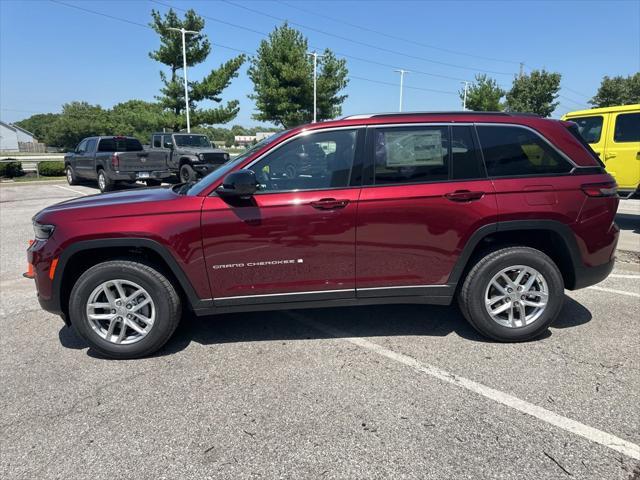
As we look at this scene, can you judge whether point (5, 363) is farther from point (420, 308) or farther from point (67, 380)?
point (420, 308)

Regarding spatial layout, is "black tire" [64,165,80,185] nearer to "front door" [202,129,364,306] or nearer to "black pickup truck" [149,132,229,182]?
"black pickup truck" [149,132,229,182]

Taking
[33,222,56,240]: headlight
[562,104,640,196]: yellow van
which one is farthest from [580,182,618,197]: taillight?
[562,104,640,196]: yellow van

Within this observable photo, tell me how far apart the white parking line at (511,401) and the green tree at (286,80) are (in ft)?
102

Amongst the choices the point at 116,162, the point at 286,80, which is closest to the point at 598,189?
the point at 116,162

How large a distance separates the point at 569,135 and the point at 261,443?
10.9 feet

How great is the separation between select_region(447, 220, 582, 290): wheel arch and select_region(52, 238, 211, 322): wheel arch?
2086 millimetres

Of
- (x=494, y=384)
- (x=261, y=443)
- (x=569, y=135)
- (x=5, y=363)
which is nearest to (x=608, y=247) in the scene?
(x=569, y=135)

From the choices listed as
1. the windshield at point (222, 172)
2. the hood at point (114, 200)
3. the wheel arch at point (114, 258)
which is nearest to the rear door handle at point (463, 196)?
the windshield at point (222, 172)

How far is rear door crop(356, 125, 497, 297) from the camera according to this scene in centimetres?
342

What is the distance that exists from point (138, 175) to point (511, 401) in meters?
13.6

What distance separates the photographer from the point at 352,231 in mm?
3393

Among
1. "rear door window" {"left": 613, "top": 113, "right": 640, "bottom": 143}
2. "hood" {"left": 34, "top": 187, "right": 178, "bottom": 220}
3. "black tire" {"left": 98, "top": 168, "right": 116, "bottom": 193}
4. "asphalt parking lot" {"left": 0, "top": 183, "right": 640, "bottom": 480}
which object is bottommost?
"asphalt parking lot" {"left": 0, "top": 183, "right": 640, "bottom": 480}

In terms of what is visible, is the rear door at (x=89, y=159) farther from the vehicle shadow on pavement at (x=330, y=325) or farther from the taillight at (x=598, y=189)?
the taillight at (x=598, y=189)

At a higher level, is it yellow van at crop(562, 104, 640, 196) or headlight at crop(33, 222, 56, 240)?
yellow van at crop(562, 104, 640, 196)
